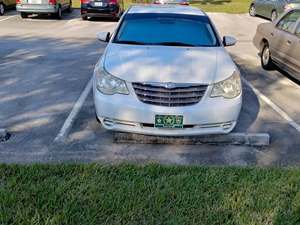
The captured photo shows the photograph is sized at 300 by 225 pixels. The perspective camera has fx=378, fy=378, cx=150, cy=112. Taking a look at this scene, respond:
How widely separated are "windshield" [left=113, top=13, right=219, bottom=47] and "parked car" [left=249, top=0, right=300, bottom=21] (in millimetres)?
11809

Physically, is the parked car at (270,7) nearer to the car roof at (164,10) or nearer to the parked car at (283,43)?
the parked car at (283,43)

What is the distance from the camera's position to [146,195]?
338 cm

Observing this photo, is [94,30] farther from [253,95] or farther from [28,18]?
[253,95]

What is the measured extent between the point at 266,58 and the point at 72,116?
5.17m

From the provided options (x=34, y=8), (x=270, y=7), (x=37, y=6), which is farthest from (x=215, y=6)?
(x=34, y=8)

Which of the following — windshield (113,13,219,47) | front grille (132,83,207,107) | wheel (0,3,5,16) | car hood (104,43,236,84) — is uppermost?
windshield (113,13,219,47)

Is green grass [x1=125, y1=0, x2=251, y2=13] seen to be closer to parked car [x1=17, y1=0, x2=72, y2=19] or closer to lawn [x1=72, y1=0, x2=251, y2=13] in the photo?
lawn [x1=72, y1=0, x2=251, y2=13]

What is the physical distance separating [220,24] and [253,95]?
1039cm

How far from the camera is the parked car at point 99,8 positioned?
53.0 ft

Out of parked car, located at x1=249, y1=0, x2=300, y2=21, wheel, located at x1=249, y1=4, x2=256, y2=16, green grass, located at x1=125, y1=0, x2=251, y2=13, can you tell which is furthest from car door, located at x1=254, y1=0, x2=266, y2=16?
green grass, located at x1=125, y1=0, x2=251, y2=13

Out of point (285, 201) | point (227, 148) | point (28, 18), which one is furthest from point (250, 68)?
point (28, 18)

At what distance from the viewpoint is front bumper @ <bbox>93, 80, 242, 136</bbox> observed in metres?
4.27

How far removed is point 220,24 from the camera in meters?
16.5

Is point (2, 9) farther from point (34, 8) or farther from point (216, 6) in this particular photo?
point (216, 6)
